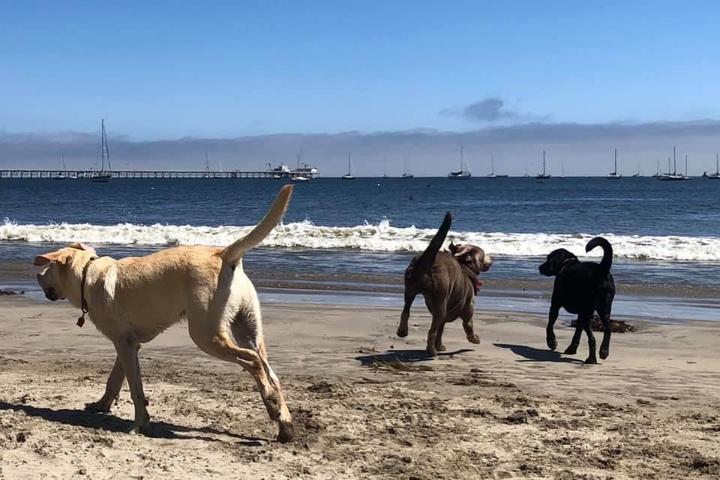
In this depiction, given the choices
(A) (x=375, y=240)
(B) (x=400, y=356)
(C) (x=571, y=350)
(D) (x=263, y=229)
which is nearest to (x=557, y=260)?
(C) (x=571, y=350)

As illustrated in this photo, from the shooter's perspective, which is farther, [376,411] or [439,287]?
[439,287]

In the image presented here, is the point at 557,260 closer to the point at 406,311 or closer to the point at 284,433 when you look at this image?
the point at 406,311

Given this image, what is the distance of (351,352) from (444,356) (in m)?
1.06

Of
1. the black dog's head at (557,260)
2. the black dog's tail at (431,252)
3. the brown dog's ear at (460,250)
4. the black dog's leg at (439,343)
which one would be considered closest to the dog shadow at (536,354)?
the black dog's leg at (439,343)

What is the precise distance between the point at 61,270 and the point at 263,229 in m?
1.75

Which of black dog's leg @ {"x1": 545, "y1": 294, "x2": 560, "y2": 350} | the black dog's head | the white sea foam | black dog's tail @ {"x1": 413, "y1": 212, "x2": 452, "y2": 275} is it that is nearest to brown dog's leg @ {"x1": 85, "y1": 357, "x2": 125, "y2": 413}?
black dog's tail @ {"x1": 413, "y1": 212, "x2": 452, "y2": 275}

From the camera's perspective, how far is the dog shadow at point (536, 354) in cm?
891

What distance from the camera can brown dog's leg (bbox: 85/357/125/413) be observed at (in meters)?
6.05

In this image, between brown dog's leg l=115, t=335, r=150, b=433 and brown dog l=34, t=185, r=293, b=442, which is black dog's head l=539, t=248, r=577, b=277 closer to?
brown dog l=34, t=185, r=293, b=442

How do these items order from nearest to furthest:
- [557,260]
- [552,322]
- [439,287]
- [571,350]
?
[439,287], [571,350], [552,322], [557,260]

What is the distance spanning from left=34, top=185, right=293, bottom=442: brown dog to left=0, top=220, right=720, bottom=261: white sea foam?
1840 cm

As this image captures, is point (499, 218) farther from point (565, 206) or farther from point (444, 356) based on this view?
point (444, 356)

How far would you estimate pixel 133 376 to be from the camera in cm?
568

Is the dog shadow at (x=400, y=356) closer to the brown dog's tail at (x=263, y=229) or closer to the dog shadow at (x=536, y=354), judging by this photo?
the dog shadow at (x=536, y=354)
